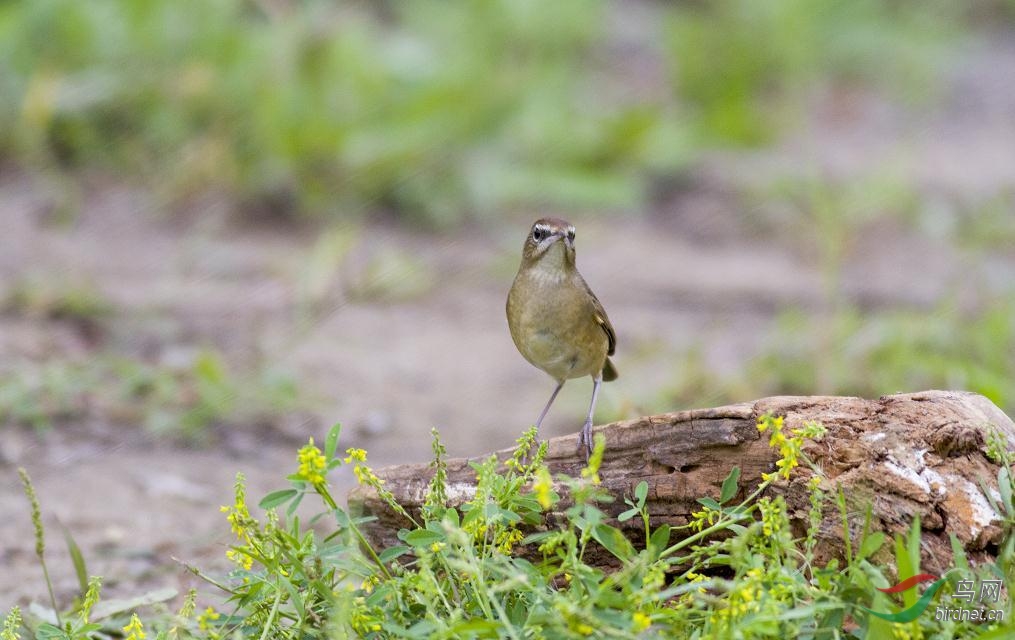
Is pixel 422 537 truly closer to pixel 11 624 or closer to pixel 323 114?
pixel 11 624

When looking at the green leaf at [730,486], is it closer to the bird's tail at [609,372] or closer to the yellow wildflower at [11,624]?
the yellow wildflower at [11,624]

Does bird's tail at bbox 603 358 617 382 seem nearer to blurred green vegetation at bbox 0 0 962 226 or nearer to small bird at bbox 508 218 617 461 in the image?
small bird at bbox 508 218 617 461

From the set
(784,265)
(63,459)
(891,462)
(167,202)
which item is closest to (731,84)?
(784,265)

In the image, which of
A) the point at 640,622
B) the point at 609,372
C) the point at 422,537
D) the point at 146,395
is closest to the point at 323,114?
the point at 146,395

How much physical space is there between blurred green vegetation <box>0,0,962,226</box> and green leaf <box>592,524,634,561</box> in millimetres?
5674

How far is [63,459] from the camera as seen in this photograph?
4.95 metres

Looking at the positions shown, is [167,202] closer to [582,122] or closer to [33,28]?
[33,28]

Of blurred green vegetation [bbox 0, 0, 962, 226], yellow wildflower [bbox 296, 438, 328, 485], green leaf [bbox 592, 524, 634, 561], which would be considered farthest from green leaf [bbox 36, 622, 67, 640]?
blurred green vegetation [bbox 0, 0, 962, 226]

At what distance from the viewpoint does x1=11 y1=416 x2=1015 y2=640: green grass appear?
2.45 m

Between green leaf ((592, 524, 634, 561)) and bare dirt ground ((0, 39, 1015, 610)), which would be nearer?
green leaf ((592, 524, 634, 561))

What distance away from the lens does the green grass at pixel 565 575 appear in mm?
2453

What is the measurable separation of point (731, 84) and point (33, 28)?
553 centimetres

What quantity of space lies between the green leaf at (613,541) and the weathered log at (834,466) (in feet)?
1.74

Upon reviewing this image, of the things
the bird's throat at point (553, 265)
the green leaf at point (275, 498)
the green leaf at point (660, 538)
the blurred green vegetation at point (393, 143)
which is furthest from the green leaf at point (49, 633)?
the blurred green vegetation at point (393, 143)
